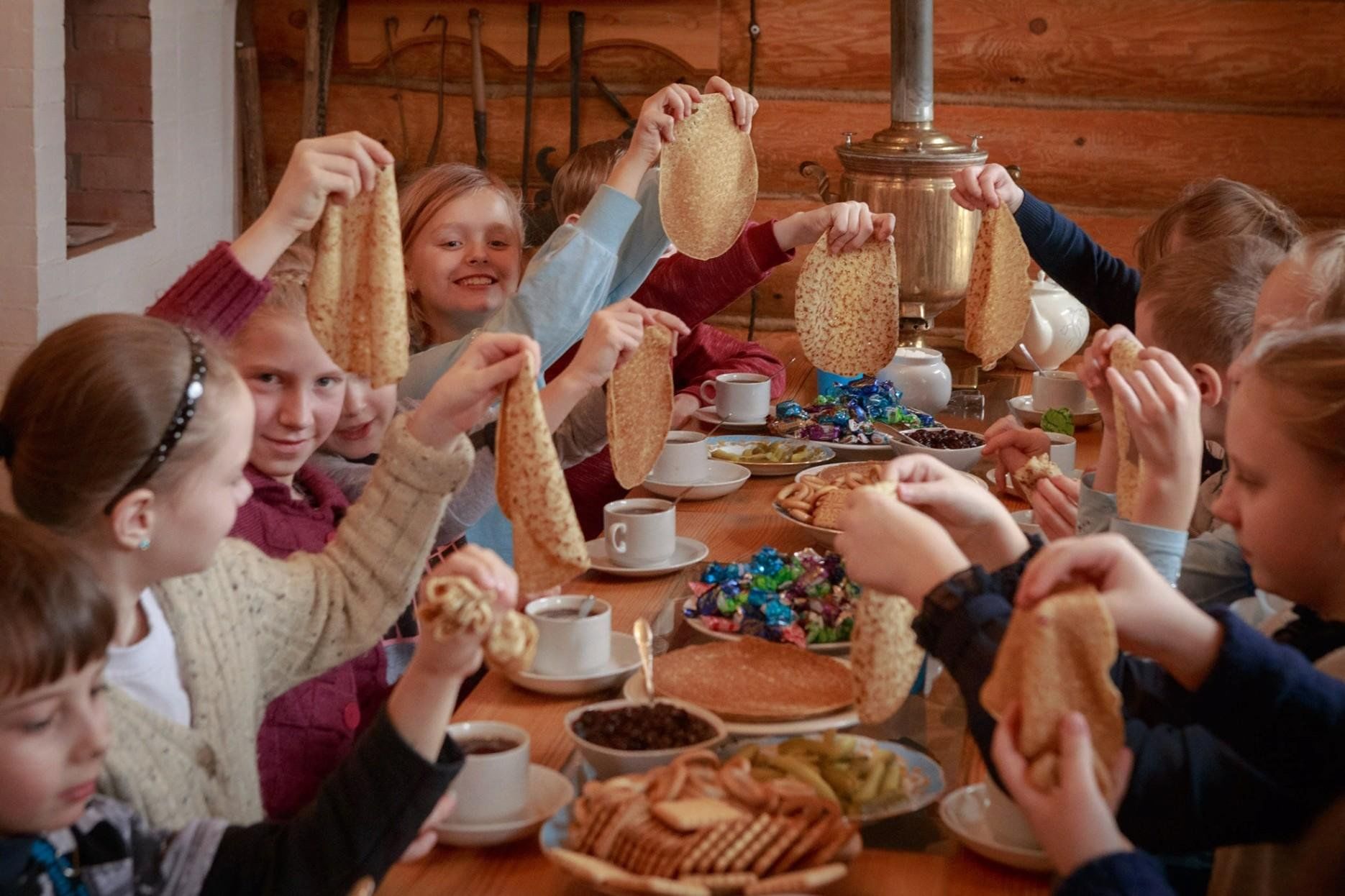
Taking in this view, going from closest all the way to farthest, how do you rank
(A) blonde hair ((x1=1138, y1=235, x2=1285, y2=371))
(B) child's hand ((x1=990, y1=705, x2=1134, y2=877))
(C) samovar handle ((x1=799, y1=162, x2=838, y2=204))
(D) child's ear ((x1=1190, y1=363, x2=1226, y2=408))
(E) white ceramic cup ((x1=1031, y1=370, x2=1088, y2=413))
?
(B) child's hand ((x1=990, y1=705, x2=1134, y2=877)) < (D) child's ear ((x1=1190, y1=363, x2=1226, y2=408)) < (A) blonde hair ((x1=1138, y1=235, x2=1285, y2=371)) < (E) white ceramic cup ((x1=1031, y1=370, x2=1088, y2=413)) < (C) samovar handle ((x1=799, y1=162, x2=838, y2=204))

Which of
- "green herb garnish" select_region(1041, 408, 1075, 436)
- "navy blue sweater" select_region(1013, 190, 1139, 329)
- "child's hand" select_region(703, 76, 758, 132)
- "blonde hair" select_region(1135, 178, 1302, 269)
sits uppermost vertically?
"child's hand" select_region(703, 76, 758, 132)

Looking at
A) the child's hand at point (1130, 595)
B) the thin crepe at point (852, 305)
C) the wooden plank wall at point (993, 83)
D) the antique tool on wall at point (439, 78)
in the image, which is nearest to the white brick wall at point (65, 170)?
the wooden plank wall at point (993, 83)

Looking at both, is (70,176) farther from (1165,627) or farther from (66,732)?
(1165,627)

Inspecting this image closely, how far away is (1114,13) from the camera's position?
3.94 meters

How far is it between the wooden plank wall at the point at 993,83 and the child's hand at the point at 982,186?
1809mm

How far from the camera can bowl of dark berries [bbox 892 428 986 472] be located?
2.29m

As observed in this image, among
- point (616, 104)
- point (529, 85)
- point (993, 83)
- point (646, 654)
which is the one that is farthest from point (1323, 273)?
point (529, 85)

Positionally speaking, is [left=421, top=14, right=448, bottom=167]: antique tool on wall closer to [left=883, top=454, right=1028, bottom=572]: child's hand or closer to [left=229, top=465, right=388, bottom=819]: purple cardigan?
[left=229, top=465, right=388, bottom=819]: purple cardigan

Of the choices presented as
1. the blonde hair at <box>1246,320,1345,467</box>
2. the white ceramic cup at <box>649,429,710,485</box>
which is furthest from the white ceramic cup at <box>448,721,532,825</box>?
the white ceramic cup at <box>649,429,710,485</box>

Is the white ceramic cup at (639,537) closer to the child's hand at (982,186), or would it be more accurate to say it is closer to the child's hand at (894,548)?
the child's hand at (894,548)

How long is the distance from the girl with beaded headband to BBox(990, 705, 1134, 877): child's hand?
1.32 feet

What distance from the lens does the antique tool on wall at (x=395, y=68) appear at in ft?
13.6

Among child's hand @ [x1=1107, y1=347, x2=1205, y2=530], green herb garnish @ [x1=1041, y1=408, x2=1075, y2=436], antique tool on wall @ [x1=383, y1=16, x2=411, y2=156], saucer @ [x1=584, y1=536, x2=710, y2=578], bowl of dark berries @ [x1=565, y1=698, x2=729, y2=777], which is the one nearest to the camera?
bowl of dark berries @ [x1=565, y1=698, x2=729, y2=777]

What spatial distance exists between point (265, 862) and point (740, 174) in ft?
4.63
